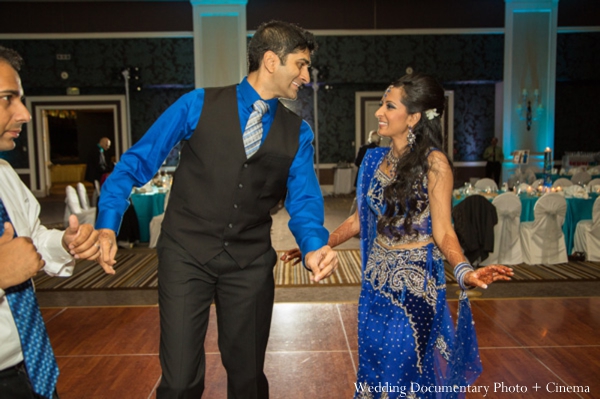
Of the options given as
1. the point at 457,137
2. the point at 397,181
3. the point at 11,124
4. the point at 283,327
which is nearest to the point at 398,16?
the point at 457,137

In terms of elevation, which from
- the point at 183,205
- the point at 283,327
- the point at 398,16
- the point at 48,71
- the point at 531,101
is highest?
the point at 398,16

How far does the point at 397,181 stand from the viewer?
6.97 feet

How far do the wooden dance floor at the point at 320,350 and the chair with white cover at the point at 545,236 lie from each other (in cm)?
138

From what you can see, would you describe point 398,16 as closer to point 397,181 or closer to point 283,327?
point 283,327

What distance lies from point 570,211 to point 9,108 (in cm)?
614

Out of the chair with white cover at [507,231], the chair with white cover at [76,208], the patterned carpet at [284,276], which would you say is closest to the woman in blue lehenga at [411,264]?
the patterned carpet at [284,276]

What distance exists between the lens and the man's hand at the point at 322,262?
1.61 metres

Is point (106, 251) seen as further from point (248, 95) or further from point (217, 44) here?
point (217, 44)

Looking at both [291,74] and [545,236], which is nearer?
[291,74]

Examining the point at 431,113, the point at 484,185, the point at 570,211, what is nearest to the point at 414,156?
the point at 431,113

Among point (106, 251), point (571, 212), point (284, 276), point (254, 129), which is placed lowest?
point (284, 276)

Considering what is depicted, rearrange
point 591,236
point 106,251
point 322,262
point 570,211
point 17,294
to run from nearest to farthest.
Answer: point 17,294, point 106,251, point 322,262, point 591,236, point 570,211

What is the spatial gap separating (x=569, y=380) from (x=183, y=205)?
2.38m

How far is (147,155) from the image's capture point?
68.1 inches
